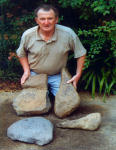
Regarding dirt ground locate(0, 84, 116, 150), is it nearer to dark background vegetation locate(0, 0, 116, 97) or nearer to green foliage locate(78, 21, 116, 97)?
green foliage locate(78, 21, 116, 97)

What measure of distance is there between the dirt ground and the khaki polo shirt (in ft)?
2.04

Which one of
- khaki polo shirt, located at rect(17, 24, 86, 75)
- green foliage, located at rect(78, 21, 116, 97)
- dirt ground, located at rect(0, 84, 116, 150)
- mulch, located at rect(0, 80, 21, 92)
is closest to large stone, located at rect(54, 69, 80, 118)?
dirt ground, located at rect(0, 84, 116, 150)

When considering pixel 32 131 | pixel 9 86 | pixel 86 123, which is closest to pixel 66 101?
pixel 86 123

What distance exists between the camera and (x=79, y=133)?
10.3 feet

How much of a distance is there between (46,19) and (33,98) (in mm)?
977

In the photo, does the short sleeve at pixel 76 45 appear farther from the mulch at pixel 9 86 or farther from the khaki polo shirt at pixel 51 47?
the mulch at pixel 9 86

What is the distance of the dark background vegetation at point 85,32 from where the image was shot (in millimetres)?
3848

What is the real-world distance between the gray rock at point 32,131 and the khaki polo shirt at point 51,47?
0.87m

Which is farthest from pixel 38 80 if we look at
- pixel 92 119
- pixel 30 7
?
pixel 30 7

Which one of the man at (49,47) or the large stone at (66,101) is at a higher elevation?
the man at (49,47)

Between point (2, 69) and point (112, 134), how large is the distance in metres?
2.45

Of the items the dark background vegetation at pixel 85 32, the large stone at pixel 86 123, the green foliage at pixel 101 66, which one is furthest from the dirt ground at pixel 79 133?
the dark background vegetation at pixel 85 32

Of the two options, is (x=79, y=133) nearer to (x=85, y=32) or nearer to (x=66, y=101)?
(x=66, y=101)

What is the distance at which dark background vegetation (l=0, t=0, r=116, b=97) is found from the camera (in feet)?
12.6
